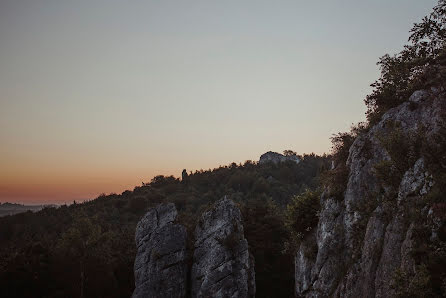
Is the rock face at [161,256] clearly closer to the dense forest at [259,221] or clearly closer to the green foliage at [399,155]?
the dense forest at [259,221]

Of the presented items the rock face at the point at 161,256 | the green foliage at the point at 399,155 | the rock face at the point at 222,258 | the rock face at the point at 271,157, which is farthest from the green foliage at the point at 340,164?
the rock face at the point at 271,157

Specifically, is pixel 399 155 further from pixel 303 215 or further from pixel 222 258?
pixel 222 258

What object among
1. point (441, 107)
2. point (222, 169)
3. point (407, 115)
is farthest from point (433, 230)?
point (222, 169)

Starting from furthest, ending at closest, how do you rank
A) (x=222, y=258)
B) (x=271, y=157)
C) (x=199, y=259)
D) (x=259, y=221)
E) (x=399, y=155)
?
1. (x=271, y=157)
2. (x=259, y=221)
3. (x=199, y=259)
4. (x=222, y=258)
5. (x=399, y=155)

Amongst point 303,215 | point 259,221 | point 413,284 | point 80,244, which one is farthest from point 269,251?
point 413,284

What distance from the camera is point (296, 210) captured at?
2125 centimetres

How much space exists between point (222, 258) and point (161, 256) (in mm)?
6391

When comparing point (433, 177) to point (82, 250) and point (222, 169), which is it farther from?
point (222, 169)

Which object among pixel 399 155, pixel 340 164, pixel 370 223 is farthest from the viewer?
pixel 340 164

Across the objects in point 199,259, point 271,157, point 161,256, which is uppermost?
point 271,157

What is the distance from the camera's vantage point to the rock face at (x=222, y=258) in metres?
32.4

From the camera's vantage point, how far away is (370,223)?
1409cm

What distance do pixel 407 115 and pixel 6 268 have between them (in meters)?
39.2

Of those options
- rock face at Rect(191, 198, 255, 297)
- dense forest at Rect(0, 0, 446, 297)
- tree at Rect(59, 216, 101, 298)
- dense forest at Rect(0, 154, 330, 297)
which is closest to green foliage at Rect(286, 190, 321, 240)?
dense forest at Rect(0, 0, 446, 297)
